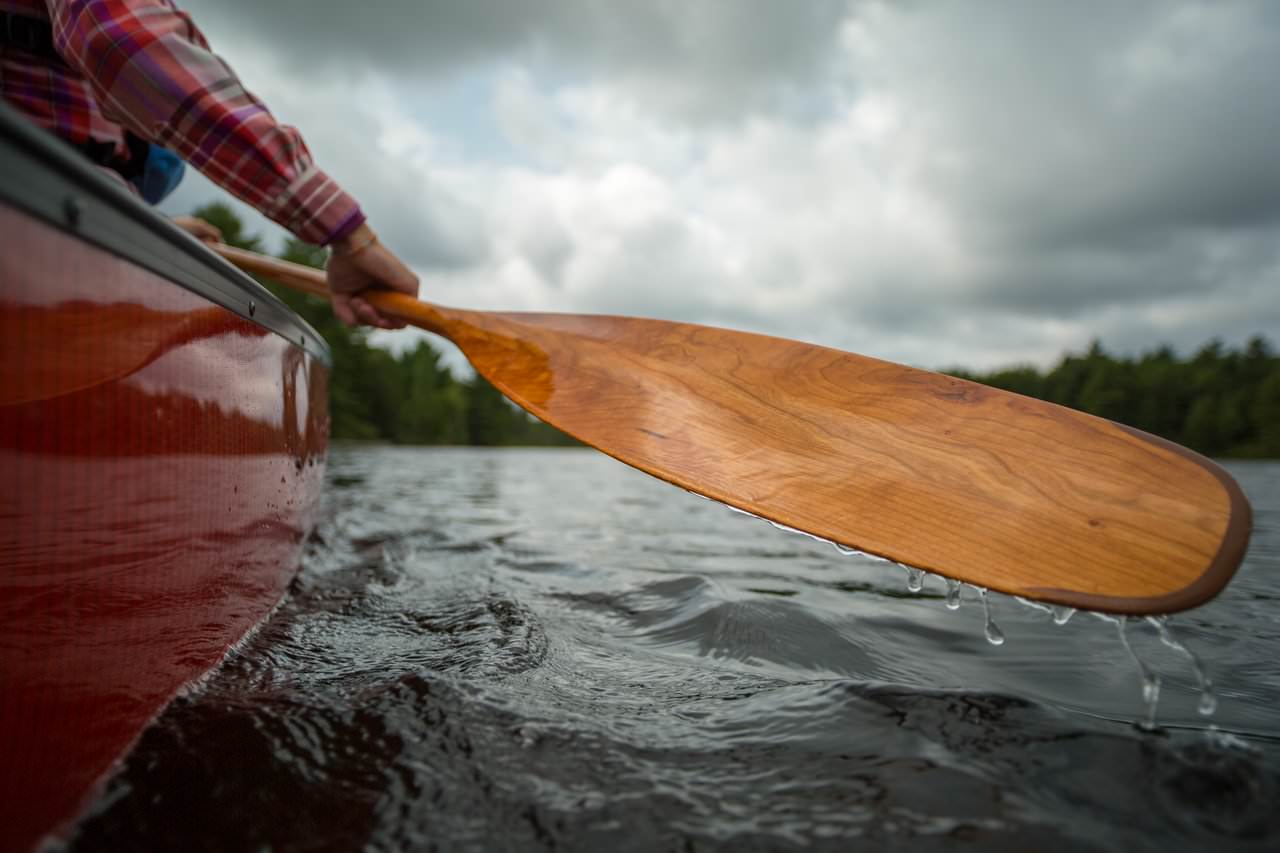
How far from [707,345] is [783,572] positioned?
4.70ft

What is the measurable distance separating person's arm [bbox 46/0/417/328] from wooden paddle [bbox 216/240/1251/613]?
24.0 inches

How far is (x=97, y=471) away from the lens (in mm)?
997

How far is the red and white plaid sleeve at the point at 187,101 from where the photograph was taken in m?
1.42

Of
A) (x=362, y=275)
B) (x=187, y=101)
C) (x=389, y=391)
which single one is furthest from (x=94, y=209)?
(x=389, y=391)

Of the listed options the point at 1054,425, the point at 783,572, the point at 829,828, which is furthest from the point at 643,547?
the point at 829,828

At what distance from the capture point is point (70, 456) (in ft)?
3.08

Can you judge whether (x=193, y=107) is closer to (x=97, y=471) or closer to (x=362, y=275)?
(x=362, y=275)

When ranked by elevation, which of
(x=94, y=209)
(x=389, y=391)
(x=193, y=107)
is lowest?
(x=94, y=209)

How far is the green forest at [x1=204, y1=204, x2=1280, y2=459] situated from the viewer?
106 feet

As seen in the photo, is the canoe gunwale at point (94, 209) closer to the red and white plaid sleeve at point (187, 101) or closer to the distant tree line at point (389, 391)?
the red and white plaid sleeve at point (187, 101)

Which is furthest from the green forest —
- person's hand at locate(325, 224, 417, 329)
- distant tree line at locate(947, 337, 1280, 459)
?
person's hand at locate(325, 224, 417, 329)

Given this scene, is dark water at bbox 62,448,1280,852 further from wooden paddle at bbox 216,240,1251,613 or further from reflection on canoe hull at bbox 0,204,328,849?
wooden paddle at bbox 216,240,1251,613

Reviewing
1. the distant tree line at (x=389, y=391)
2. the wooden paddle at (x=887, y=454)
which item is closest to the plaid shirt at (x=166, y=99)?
the wooden paddle at (x=887, y=454)

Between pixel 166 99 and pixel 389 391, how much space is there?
118ft
